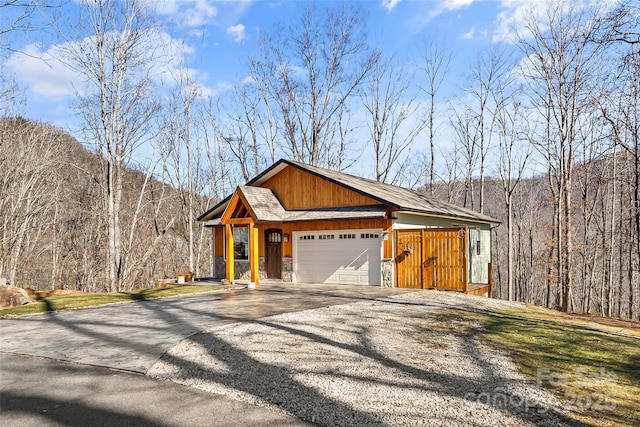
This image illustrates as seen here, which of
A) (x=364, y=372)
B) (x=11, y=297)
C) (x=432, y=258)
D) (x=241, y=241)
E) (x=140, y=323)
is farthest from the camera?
(x=241, y=241)

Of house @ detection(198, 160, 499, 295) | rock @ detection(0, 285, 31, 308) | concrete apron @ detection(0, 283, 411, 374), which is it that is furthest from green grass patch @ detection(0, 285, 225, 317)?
house @ detection(198, 160, 499, 295)

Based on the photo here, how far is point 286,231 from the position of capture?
695 inches

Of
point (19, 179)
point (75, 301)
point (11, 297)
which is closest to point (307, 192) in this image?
point (75, 301)

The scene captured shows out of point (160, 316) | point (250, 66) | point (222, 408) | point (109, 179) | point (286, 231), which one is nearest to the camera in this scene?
point (222, 408)

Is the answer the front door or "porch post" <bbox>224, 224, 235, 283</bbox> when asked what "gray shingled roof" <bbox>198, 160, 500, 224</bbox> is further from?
"porch post" <bbox>224, 224, 235, 283</bbox>

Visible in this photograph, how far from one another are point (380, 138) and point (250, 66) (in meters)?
11.2

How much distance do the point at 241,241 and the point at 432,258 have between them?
825cm

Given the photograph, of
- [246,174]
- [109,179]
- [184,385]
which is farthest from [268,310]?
[246,174]

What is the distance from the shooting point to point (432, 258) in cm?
1481

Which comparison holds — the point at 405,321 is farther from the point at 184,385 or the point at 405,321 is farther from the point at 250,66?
the point at 250,66

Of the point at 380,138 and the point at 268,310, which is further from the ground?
Result: the point at 380,138

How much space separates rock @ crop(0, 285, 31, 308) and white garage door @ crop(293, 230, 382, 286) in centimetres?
924

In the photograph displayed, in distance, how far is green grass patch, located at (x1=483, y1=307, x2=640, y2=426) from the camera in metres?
4.60

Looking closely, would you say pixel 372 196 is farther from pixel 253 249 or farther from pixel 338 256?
pixel 253 249
